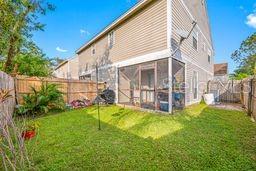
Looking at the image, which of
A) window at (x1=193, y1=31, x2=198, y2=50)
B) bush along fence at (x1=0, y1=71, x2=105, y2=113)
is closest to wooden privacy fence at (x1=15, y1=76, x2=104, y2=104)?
bush along fence at (x1=0, y1=71, x2=105, y2=113)

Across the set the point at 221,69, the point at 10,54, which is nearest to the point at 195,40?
the point at 10,54

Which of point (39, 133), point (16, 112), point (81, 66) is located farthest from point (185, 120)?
point (81, 66)

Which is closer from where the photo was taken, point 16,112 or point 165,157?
point 165,157

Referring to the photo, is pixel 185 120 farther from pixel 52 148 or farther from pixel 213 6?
pixel 213 6

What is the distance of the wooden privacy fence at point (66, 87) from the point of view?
8180 millimetres

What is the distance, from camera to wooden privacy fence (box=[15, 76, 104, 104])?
818 cm

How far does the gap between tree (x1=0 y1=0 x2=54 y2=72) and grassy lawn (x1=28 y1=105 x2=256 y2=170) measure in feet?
21.3

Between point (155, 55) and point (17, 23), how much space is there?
814cm

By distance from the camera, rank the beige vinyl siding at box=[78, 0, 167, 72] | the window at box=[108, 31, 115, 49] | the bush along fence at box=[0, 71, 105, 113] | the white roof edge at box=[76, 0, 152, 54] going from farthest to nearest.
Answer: the window at box=[108, 31, 115, 49]
the white roof edge at box=[76, 0, 152, 54]
the bush along fence at box=[0, 71, 105, 113]
the beige vinyl siding at box=[78, 0, 167, 72]

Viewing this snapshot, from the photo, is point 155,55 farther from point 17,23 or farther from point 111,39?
point 17,23

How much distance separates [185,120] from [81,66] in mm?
13553

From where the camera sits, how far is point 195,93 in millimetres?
10602

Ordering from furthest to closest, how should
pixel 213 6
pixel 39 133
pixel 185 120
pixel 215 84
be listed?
pixel 213 6 → pixel 215 84 → pixel 185 120 → pixel 39 133

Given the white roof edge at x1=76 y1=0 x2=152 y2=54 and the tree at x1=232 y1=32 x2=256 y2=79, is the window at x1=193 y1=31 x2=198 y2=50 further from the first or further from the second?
the tree at x1=232 y1=32 x2=256 y2=79
